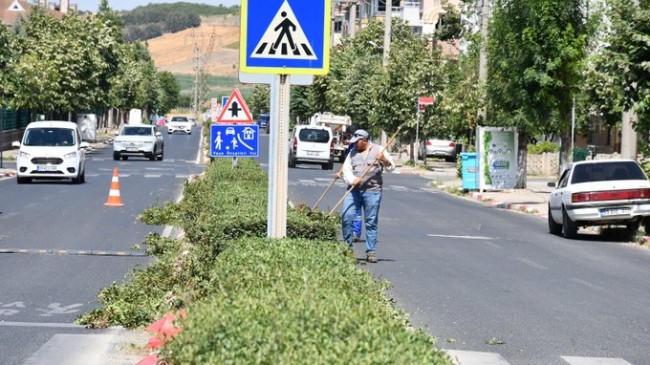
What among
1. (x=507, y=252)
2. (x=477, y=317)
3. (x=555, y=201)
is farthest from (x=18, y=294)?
(x=555, y=201)

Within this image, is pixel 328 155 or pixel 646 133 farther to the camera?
pixel 328 155

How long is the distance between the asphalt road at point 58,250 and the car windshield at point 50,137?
1.24 meters

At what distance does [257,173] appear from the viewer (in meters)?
27.2

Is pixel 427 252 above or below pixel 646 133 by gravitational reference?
below

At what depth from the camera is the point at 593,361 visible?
34.7ft

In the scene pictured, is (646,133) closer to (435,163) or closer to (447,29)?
(435,163)

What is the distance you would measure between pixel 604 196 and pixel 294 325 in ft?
63.3

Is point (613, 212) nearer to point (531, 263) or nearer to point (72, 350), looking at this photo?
point (531, 263)

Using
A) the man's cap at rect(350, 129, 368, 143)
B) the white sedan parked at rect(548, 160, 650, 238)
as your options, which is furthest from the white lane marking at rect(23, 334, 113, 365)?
the white sedan parked at rect(548, 160, 650, 238)

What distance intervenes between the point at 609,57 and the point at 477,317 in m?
14.8

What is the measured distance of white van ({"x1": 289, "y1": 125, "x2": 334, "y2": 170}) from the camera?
5862 centimetres

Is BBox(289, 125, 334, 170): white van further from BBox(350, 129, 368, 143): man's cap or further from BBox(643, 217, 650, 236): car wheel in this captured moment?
BBox(350, 129, 368, 143): man's cap

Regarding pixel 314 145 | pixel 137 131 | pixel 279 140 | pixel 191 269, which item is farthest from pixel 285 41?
pixel 137 131

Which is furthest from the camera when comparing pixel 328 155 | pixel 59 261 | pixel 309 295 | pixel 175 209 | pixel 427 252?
pixel 328 155
